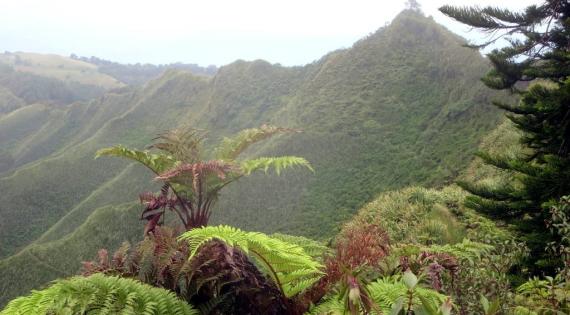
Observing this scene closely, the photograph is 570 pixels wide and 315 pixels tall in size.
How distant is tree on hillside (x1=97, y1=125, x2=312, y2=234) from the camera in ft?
10.6

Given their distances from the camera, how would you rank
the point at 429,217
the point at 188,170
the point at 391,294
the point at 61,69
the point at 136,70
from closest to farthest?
the point at 391,294 < the point at 188,170 < the point at 429,217 < the point at 61,69 < the point at 136,70

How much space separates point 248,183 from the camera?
76.7 feet

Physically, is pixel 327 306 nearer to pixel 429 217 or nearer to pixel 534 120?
pixel 534 120

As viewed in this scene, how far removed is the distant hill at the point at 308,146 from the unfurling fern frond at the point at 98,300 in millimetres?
13962

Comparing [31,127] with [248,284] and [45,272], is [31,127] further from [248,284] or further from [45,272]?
[248,284]

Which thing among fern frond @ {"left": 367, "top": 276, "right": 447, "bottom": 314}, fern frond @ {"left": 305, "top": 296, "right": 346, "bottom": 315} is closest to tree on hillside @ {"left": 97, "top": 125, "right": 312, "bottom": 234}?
fern frond @ {"left": 305, "top": 296, "right": 346, "bottom": 315}

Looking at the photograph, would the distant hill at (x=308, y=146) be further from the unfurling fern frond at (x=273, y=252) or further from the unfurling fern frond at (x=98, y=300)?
the unfurling fern frond at (x=98, y=300)

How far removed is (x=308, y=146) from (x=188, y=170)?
69.2 feet

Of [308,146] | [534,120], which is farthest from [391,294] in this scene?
[308,146]

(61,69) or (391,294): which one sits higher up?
(391,294)

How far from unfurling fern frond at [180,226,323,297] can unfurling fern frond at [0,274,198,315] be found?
29 centimetres

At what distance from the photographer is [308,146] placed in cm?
2419

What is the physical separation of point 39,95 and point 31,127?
112 feet

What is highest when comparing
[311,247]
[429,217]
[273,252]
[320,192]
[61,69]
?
[273,252]
